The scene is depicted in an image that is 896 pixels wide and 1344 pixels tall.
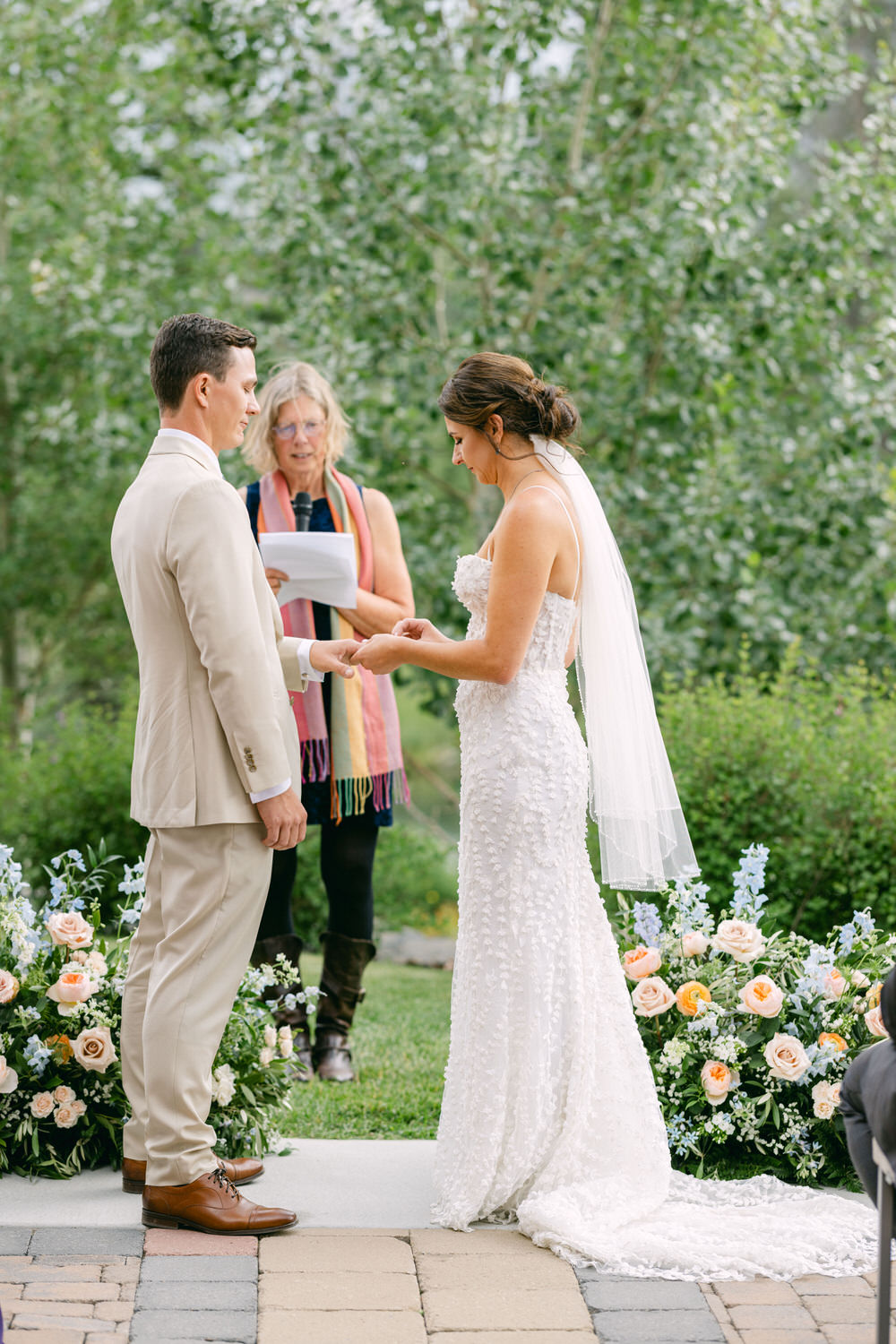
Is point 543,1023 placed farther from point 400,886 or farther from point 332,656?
point 400,886

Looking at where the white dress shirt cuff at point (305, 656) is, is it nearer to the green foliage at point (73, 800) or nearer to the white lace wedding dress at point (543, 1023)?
the white lace wedding dress at point (543, 1023)

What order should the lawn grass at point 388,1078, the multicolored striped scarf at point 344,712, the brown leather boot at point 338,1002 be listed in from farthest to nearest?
the brown leather boot at point 338,1002, the multicolored striped scarf at point 344,712, the lawn grass at point 388,1078

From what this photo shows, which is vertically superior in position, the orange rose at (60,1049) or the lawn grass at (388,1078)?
the orange rose at (60,1049)

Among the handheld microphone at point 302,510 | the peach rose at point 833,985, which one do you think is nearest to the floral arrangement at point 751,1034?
the peach rose at point 833,985

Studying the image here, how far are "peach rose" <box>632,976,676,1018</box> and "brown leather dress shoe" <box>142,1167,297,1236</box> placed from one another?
41.1 inches

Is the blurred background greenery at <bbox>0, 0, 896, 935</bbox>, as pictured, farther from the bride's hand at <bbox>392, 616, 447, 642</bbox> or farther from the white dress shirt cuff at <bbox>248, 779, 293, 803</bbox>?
the white dress shirt cuff at <bbox>248, 779, 293, 803</bbox>

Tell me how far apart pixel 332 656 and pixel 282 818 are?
60 centimetres

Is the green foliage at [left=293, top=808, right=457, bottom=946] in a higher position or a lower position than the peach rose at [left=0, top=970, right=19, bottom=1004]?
lower

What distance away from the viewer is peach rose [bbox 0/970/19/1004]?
3488 mm

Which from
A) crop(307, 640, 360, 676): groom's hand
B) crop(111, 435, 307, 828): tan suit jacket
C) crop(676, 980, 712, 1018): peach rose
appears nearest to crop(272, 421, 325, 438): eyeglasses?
crop(307, 640, 360, 676): groom's hand

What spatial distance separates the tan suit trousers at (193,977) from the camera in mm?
3055

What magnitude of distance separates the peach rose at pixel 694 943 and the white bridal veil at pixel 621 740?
0.91 ft

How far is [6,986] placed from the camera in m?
3.50

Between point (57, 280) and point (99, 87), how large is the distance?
6.43 feet
